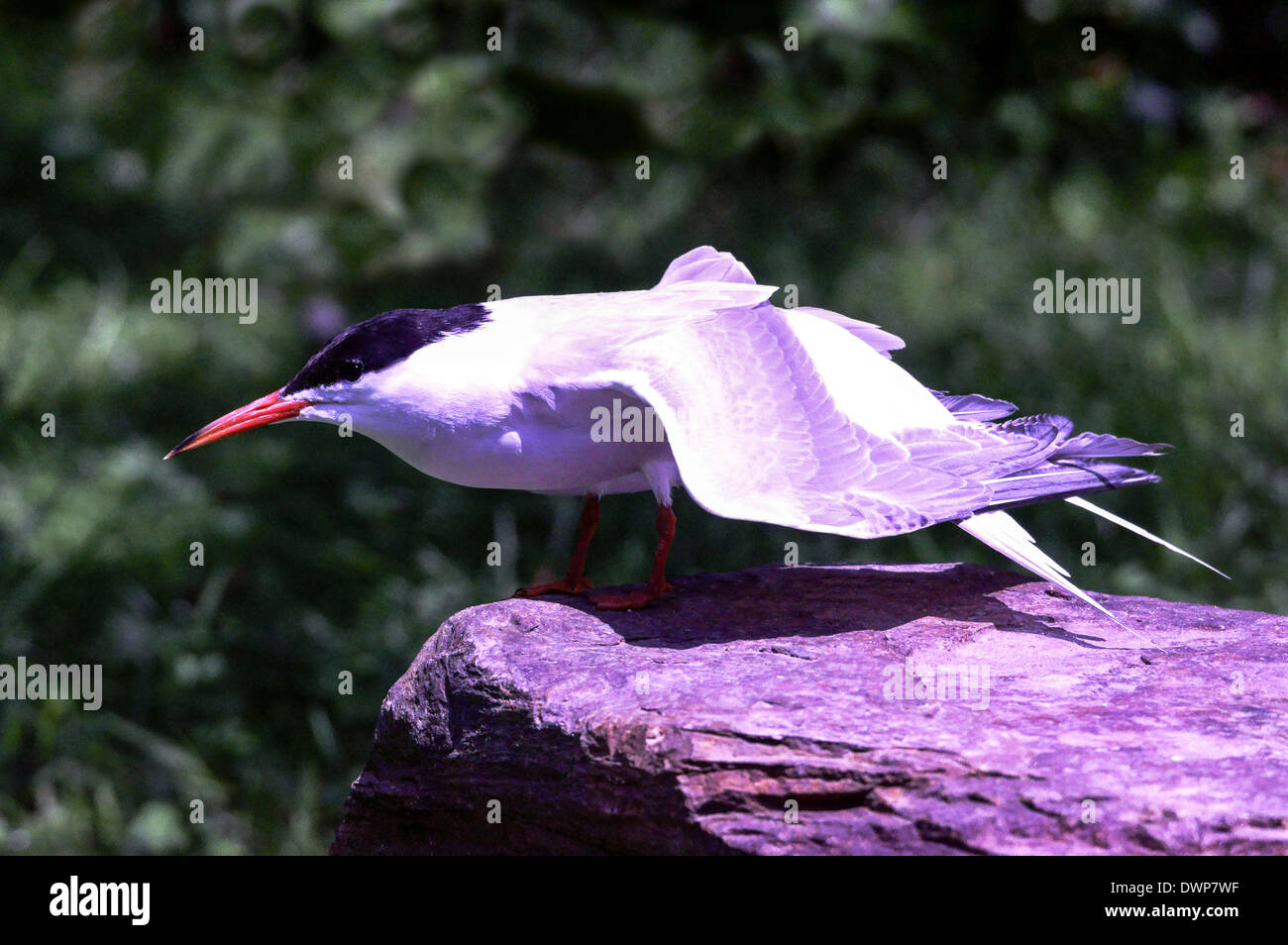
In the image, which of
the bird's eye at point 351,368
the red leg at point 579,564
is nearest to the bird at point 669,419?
the bird's eye at point 351,368

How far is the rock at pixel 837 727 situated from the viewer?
231cm

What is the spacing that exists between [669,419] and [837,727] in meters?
0.68

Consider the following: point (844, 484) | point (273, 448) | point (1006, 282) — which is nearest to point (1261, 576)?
point (1006, 282)

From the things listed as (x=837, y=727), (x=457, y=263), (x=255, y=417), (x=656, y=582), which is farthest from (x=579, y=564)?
(x=457, y=263)

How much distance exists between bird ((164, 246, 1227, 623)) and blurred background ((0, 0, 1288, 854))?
59.8 inches

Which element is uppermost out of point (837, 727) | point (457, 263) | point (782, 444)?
point (457, 263)

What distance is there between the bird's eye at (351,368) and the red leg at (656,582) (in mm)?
700

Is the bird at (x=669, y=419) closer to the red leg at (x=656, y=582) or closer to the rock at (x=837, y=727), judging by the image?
the red leg at (x=656, y=582)

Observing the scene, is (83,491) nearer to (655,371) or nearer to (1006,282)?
(655,371)

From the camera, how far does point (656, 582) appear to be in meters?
3.14

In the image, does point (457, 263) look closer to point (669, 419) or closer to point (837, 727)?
point (669, 419)

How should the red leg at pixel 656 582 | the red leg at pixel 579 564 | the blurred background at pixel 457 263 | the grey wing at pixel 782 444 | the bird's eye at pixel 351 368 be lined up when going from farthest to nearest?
the blurred background at pixel 457 263 → the red leg at pixel 579 564 → the red leg at pixel 656 582 → the bird's eye at pixel 351 368 → the grey wing at pixel 782 444

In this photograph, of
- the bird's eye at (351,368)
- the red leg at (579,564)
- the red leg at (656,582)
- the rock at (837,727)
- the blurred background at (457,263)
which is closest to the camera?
the rock at (837,727)
